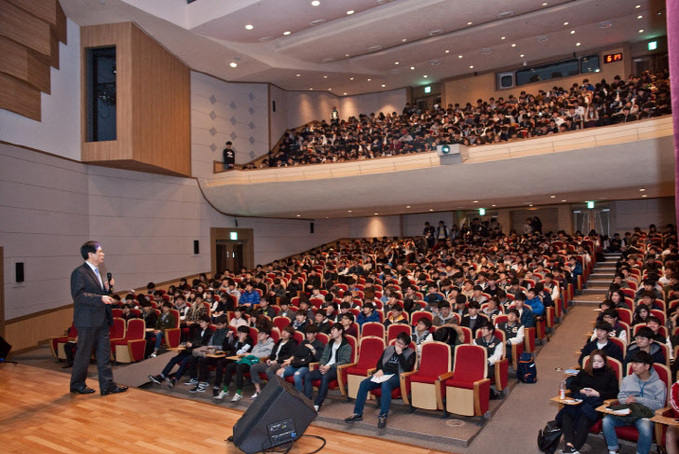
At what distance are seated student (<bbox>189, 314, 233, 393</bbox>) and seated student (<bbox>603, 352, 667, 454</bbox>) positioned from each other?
4.61 meters

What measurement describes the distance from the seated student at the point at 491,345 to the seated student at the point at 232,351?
298 centimetres

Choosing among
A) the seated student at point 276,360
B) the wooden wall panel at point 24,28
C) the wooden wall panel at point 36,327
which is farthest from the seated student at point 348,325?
the wooden wall panel at point 24,28

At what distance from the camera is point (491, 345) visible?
5730 millimetres

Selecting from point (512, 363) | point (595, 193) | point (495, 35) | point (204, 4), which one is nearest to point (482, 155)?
point (595, 193)

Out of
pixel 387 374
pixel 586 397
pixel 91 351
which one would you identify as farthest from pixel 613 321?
pixel 91 351

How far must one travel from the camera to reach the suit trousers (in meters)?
5.11

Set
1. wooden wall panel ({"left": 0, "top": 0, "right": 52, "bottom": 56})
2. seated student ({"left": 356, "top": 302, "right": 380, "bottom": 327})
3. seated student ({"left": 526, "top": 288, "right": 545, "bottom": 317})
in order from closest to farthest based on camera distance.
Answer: seated student ({"left": 356, "top": 302, "right": 380, "bottom": 327})
seated student ({"left": 526, "top": 288, "right": 545, "bottom": 317})
wooden wall panel ({"left": 0, "top": 0, "right": 52, "bottom": 56})

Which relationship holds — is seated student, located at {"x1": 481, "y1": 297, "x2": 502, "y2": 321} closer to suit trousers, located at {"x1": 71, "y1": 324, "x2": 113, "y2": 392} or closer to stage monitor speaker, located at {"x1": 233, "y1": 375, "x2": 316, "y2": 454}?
stage monitor speaker, located at {"x1": 233, "y1": 375, "x2": 316, "y2": 454}

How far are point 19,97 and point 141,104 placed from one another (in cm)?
310

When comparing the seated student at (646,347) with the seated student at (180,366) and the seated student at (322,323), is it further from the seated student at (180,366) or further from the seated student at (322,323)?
the seated student at (180,366)

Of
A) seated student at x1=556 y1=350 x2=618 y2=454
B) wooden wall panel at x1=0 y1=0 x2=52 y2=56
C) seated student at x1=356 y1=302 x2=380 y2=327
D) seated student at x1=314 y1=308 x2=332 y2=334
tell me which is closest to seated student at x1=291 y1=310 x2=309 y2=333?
seated student at x1=314 y1=308 x2=332 y2=334

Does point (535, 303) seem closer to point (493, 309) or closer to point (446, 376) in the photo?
point (493, 309)

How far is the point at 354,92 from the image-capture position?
21234mm

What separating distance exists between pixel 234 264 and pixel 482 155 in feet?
29.5
